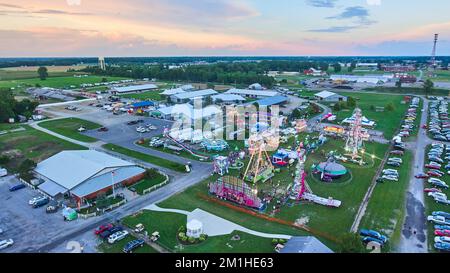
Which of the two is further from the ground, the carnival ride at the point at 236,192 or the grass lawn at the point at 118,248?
the carnival ride at the point at 236,192

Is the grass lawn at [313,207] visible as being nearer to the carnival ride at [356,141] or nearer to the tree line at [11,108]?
the carnival ride at [356,141]

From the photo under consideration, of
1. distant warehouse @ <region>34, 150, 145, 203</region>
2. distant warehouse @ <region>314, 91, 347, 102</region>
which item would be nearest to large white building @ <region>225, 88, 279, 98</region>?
distant warehouse @ <region>314, 91, 347, 102</region>

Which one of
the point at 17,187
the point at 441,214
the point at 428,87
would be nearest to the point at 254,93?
the point at 428,87

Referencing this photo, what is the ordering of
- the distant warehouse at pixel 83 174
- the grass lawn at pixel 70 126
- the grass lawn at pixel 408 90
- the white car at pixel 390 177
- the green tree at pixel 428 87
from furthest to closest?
1. the grass lawn at pixel 408 90
2. the green tree at pixel 428 87
3. the grass lawn at pixel 70 126
4. the white car at pixel 390 177
5. the distant warehouse at pixel 83 174

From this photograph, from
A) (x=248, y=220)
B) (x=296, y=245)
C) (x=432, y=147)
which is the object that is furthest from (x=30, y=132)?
(x=432, y=147)

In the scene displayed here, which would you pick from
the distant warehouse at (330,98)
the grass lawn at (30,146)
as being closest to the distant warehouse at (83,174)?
the grass lawn at (30,146)

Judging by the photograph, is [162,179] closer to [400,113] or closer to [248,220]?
[248,220]

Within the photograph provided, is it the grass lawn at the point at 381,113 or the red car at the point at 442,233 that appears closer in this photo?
the red car at the point at 442,233
